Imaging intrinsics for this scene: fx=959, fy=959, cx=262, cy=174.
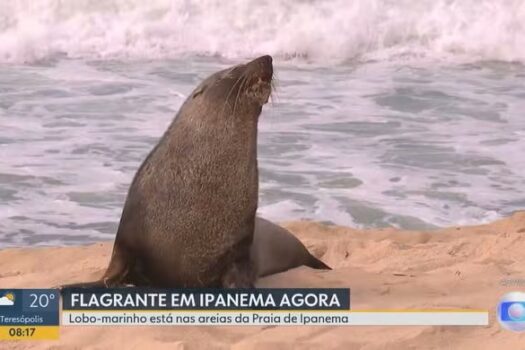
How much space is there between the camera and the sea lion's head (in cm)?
417

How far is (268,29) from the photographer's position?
16.0 meters

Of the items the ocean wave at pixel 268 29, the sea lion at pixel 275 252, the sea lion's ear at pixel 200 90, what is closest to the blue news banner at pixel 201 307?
the sea lion at pixel 275 252

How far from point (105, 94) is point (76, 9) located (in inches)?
215

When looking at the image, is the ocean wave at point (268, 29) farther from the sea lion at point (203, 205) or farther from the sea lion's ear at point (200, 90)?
the sea lion at point (203, 205)

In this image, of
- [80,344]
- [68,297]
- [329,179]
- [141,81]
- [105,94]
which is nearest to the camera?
[80,344]

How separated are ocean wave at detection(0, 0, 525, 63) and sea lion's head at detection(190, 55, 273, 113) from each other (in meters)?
10.6

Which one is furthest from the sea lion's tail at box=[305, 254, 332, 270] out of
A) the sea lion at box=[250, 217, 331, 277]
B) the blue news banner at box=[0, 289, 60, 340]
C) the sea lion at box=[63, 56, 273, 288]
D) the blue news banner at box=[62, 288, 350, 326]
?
the blue news banner at box=[0, 289, 60, 340]

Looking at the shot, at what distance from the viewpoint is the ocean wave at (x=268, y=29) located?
48.9 ft

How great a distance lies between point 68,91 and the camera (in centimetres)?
1130

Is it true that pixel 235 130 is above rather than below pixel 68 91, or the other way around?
above

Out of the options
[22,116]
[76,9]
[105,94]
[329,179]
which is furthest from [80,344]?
[76,9]

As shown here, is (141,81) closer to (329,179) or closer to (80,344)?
(329,179)

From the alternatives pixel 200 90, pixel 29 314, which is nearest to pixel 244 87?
pixel 200 90

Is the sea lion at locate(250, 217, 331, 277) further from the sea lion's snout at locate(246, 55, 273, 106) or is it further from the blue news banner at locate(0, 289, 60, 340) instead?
the blue news banner at locate(0, 289, 60, 340)
